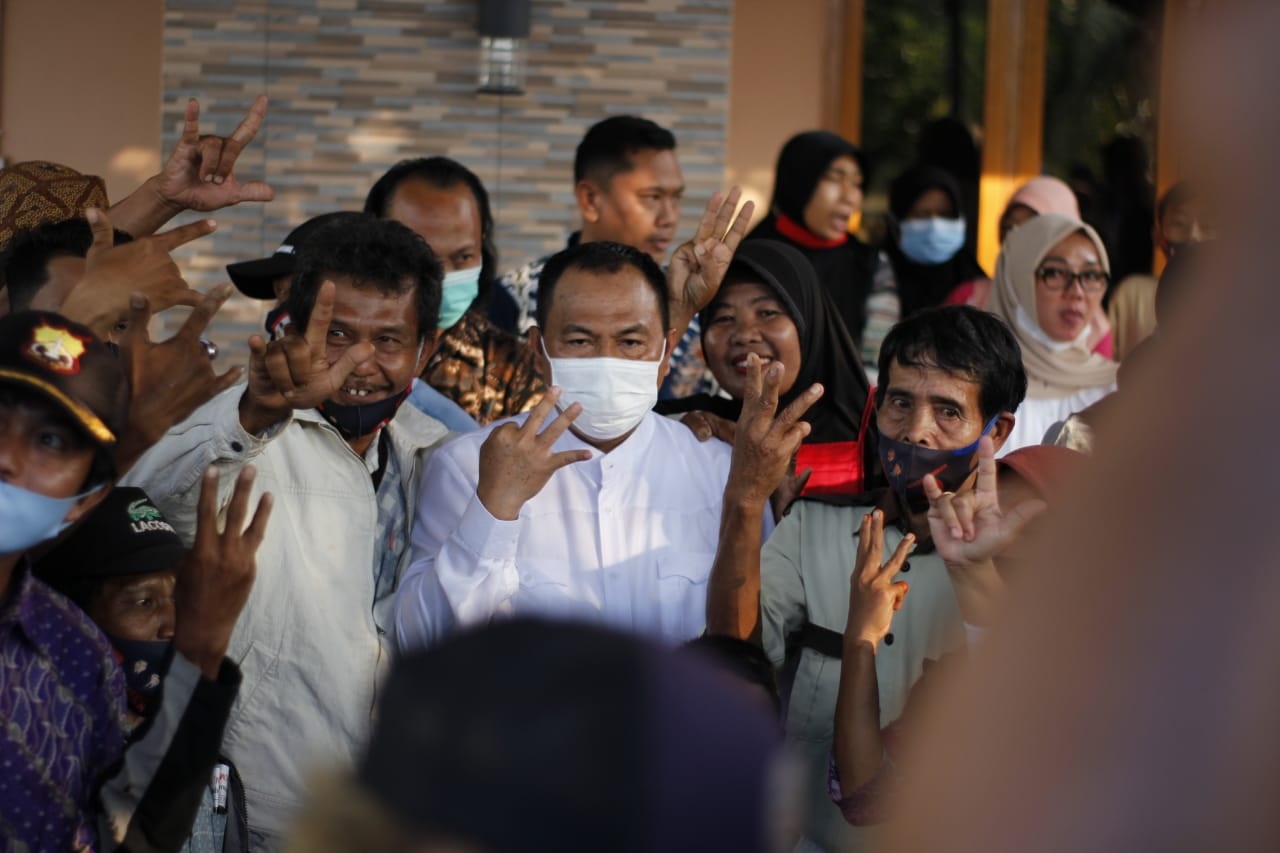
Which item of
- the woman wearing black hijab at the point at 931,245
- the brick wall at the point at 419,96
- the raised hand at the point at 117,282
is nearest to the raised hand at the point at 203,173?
the raised hand at the point at 117,282

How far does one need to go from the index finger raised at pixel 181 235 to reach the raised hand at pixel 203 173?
244 mm

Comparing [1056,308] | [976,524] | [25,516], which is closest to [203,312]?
[25,516]

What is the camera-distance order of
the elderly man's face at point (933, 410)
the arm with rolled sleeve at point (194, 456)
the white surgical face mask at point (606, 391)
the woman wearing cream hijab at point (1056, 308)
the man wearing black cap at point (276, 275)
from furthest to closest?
1. the woman wearing cream hijab at point (1056, 308)
2. the man wearing black cap at point (276, 275)
3. the white surgical face mask at point (606, 391)
4. the elderly man's face at point (933, 410)
5. the arm with rolled sleeve at point (194, 456)

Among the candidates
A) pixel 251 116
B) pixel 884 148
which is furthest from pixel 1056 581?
pixel 884 148

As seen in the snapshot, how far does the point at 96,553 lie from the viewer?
8.80 feet

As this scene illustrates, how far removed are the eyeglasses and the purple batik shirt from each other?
3.58 m

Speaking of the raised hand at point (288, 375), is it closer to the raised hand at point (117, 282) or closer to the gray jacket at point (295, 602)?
the gray jacket at point (295, 602)

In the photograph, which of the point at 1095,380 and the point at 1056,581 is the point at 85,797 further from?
the point at 1095,380

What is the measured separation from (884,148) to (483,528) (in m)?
5.34

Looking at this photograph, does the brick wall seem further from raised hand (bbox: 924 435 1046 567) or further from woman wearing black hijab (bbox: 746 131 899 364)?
raised hand (bbox: 924 435 1046 567)

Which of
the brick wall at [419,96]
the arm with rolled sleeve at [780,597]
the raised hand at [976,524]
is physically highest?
the brick wall at [419,96]

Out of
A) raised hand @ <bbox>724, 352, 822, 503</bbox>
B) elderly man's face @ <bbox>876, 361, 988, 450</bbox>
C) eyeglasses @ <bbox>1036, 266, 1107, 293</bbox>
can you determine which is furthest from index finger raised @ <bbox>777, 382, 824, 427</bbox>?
eyeglasses @ <bbox>1036, 266, 1107, 293</bbox>

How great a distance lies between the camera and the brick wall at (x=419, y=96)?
257 inches

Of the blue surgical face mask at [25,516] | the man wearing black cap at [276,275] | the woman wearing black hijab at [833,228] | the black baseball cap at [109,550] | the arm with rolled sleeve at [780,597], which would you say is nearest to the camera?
the blue surgical face mask at [25,516]
